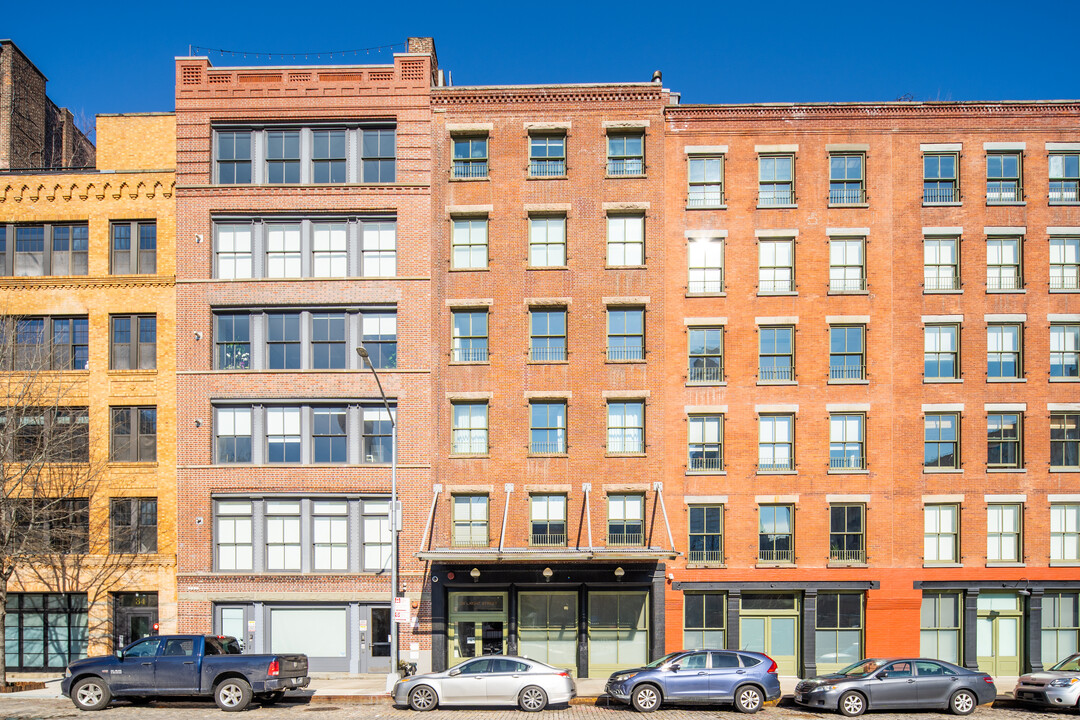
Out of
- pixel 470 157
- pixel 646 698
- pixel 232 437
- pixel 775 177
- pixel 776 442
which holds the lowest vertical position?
pixel 646 698

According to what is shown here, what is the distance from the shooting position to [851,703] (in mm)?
21688

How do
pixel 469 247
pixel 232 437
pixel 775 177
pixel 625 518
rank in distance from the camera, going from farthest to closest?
pixel 469 247 → pixel 775 177 → pixel 232 437 → pixel 625 518

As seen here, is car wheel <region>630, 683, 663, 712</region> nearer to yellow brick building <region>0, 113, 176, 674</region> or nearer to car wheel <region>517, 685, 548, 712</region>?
car wheel <region>517, 685, 548, 712</region>

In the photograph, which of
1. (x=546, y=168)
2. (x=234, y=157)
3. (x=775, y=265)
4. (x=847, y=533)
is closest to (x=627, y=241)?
(x=546, y=168)

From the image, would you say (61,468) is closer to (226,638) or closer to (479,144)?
(226,638)

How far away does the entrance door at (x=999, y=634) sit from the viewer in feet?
92.7

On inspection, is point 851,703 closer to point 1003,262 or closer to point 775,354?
point 775,354

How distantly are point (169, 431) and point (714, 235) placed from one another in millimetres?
20118

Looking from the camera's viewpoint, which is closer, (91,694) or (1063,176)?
(91,694)

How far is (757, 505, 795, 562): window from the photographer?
93.5 feet

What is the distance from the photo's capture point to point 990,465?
28.7 m

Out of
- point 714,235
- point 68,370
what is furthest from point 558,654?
point 68,370

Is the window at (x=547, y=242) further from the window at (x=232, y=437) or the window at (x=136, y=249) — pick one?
the window at (x=136, y=249)

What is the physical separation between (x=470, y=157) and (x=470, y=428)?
9573mm
